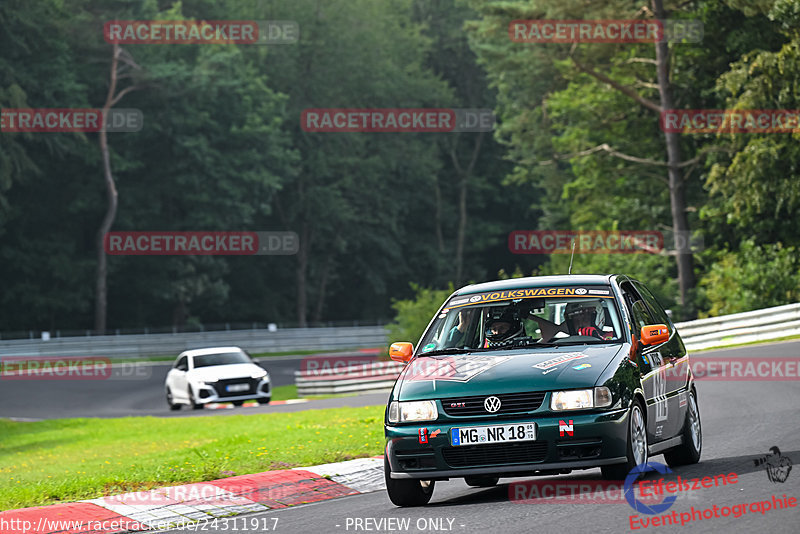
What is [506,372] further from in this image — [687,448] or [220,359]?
[220,359]

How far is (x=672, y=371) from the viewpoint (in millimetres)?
10328

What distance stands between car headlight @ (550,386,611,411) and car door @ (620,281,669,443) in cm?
83

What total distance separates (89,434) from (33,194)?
150ft

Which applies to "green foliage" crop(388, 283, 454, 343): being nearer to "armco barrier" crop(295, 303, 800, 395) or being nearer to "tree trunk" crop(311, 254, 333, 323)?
"armco barrier" crop(295, 303, 800, 395)

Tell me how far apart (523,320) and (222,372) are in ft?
65.7

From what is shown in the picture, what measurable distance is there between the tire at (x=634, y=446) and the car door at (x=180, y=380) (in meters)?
21.2

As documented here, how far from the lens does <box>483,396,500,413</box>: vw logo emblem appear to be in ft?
28.0

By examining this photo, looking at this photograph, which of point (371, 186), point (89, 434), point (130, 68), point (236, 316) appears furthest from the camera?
point (371, 186)

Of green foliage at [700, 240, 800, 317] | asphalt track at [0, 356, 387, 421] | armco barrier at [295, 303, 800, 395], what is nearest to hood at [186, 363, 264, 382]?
asphalt track at [0, 356, 387, 421]

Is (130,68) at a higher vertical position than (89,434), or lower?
higher

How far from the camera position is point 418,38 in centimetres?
8794

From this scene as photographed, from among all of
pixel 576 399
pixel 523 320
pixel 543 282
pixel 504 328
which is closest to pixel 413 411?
pixel 576 399

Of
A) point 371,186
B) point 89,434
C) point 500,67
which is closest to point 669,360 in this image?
point 89,434

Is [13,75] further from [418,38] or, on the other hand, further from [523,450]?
[523,450]
